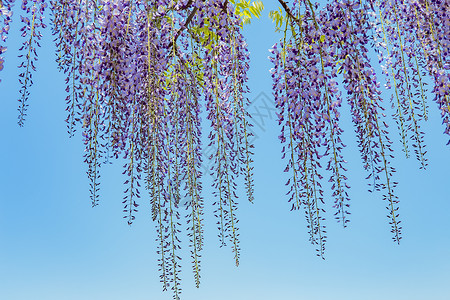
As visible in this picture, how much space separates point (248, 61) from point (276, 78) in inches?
32.3

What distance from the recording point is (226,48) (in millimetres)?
3783

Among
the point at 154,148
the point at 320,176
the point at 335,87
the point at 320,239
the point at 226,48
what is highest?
the point at 226,48

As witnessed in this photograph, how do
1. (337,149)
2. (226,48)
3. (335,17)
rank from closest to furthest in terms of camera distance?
(337,149) < (335,17) < (226,48)

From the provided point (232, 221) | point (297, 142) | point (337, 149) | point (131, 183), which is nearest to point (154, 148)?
point (131, 183)

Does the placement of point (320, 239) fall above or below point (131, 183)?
below

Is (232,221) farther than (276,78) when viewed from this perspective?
No

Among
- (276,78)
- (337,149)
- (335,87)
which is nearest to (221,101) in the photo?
(276,78)

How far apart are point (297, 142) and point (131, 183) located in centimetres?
108

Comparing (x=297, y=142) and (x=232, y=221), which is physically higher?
(x=297, y=142)

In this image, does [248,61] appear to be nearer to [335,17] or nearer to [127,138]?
[335,17]

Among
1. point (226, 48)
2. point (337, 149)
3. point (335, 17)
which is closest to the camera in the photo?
point (337, 149)

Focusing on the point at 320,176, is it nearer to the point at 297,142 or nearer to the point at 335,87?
the point at 297,142

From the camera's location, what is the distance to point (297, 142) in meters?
3.00

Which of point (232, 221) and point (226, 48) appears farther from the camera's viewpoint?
point (226, 48)
